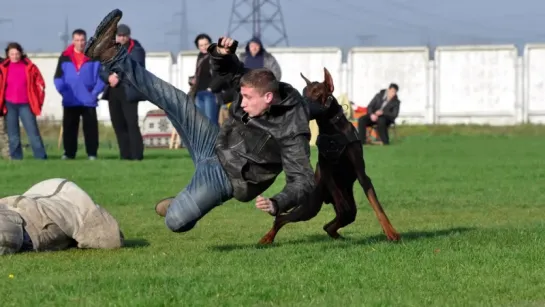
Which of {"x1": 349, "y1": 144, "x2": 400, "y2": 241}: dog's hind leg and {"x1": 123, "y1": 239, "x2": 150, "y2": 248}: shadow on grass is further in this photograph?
{"x1": 123, "y1": 239, "x2": 150, "y2": 248}: shadow on grass

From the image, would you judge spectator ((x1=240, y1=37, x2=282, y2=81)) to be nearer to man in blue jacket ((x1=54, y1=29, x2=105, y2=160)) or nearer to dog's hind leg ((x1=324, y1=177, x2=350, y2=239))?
man in blue jacket ((x1=54, y1=29, x2=105, y2=160))

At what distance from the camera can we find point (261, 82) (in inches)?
329

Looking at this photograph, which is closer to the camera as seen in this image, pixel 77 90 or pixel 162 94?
pixel 162 94

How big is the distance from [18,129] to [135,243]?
42.0 feet

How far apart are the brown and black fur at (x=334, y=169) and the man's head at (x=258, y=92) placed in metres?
0.93

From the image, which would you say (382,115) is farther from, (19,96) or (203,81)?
(19,96)

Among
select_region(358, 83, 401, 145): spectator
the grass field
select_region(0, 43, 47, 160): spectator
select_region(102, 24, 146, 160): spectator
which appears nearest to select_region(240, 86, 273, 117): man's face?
the grass field

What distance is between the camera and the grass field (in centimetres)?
668

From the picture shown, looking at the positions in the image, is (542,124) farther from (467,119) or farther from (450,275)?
(450,275)

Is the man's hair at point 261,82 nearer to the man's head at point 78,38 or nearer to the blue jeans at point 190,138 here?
the blue jeans at point 190,138

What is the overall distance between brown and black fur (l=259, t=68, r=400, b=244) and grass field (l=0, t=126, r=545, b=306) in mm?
214

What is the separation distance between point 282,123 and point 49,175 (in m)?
9.51

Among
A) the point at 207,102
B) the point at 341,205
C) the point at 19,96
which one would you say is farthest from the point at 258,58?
the point at 341,205

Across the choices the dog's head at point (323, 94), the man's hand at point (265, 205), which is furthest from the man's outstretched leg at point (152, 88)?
the man's hand at point (265, 205)
